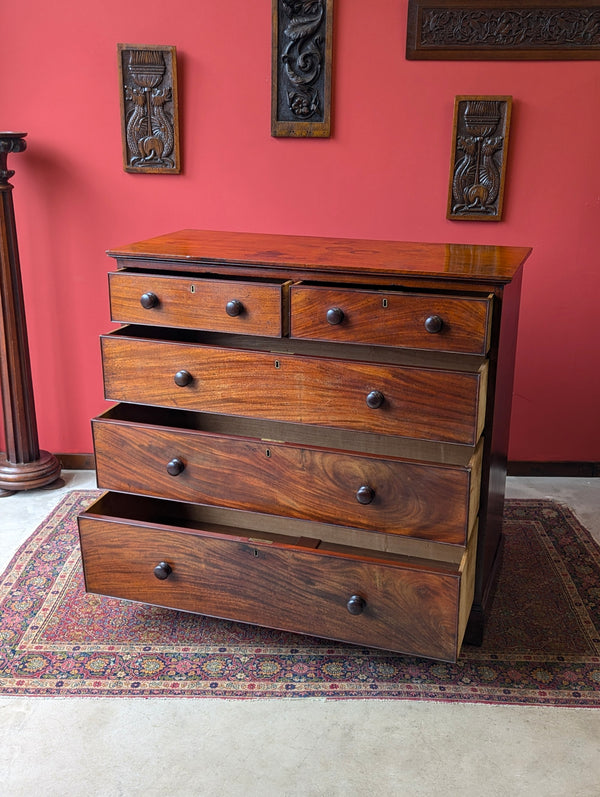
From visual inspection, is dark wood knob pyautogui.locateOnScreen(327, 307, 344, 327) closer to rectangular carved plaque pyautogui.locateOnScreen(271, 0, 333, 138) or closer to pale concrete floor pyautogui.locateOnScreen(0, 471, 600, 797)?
pale concrete floor pyautogui.locateOnScreen(0, 471, 600, 797)

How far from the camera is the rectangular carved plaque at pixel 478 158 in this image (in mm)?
2797

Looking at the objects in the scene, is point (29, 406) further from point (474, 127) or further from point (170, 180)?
point (474, 127)

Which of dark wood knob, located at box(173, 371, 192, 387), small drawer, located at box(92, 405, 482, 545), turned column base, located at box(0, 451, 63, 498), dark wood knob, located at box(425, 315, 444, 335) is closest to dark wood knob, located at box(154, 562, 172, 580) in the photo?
small drawer, located at box(92, 405, 482, 545)

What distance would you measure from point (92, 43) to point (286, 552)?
189cm

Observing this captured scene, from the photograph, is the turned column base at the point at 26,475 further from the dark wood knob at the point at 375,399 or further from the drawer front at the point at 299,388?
the dark wood knob at the point at 375,399

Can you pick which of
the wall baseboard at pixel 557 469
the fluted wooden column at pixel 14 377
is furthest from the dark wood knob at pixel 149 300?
the wall baseboard at pixel 557 469

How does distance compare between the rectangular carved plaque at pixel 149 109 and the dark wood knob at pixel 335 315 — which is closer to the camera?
the dark wood knob at pixel 335 315

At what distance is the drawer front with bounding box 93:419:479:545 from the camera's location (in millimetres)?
A: 1918

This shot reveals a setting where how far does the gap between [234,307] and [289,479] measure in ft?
1.41

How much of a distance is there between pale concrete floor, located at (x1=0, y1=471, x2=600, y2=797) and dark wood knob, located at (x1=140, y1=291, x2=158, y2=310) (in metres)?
0.93

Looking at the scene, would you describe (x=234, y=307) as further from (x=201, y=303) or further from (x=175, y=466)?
(x=175, y=466)

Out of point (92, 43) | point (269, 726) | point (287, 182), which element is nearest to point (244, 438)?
point (269, 726)

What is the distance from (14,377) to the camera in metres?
2.95

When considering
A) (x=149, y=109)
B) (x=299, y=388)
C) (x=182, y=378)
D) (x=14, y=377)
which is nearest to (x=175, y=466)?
(x=182, y=378)
